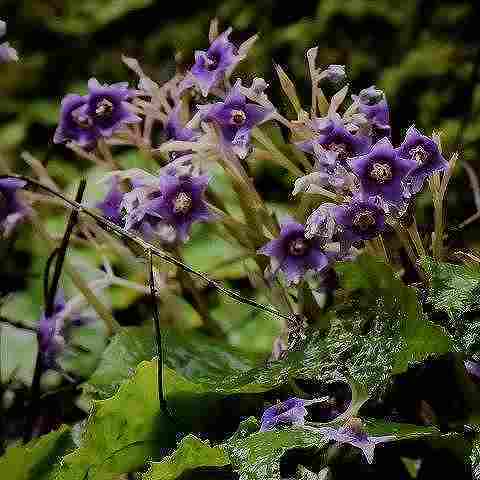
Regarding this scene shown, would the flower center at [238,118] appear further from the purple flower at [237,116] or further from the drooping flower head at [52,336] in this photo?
the drooping flower head at [52,336]

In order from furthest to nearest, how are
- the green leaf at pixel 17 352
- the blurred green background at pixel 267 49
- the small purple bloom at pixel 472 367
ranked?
the blurred green background at pixel 267 49
the green leaf at pixel 17 352
the small purple bloom at pixel 472 367

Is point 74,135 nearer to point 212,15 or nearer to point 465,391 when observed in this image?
point 465,391

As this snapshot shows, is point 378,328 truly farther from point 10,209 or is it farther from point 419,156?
point 10,209

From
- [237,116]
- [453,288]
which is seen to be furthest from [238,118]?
[453,288]

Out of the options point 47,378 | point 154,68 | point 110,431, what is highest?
point 110,431

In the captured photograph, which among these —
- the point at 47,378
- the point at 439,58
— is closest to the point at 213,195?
the point at 47,378

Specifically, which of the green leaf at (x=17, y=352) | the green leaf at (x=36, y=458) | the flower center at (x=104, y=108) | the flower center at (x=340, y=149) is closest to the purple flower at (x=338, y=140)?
the flower center at (x=340, y=149)
